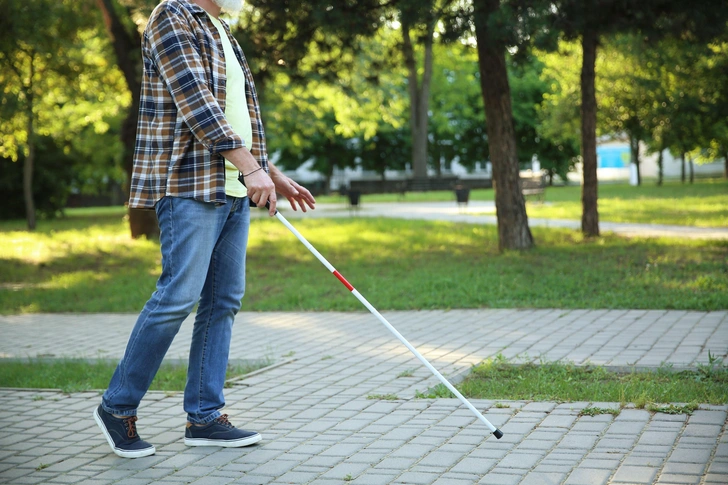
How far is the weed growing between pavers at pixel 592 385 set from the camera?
176 inches

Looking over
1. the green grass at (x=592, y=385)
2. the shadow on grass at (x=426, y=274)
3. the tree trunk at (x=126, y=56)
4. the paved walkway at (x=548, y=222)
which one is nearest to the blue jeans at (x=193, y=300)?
the green grass at (x=592, y=385)

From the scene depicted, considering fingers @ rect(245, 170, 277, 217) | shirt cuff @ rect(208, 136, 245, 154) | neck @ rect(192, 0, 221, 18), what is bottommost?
fingers @ rect(245, 170, 277, 217)

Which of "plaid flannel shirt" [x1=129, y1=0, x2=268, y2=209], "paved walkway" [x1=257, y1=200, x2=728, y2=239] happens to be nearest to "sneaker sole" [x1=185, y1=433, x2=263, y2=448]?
"plaid flannel shirt" [x1=129, y1=0, x2=268, y2=209]

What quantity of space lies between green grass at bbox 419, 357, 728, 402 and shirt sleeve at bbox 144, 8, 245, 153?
6.44 ft

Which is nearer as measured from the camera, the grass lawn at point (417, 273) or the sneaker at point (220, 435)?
the sneaker at point (220, 435)

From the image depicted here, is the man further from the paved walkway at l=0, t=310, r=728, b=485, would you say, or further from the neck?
the paved walkway at l=0, t=310, r=728, b=485

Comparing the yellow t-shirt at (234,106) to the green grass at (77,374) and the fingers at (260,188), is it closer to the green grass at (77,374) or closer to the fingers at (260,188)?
the fingers at (260,188)

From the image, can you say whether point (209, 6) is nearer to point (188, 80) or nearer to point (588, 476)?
point (188, 80)

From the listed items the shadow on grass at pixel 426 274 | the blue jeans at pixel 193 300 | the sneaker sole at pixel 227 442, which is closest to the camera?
the blue jeans at pixel 193 300

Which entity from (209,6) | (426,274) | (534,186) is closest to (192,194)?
(209,6)

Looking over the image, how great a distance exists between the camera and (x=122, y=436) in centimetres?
388

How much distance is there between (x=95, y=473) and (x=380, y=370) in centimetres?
234

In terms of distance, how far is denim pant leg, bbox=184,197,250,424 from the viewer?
402cm

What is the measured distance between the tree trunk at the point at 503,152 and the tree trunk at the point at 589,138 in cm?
203
